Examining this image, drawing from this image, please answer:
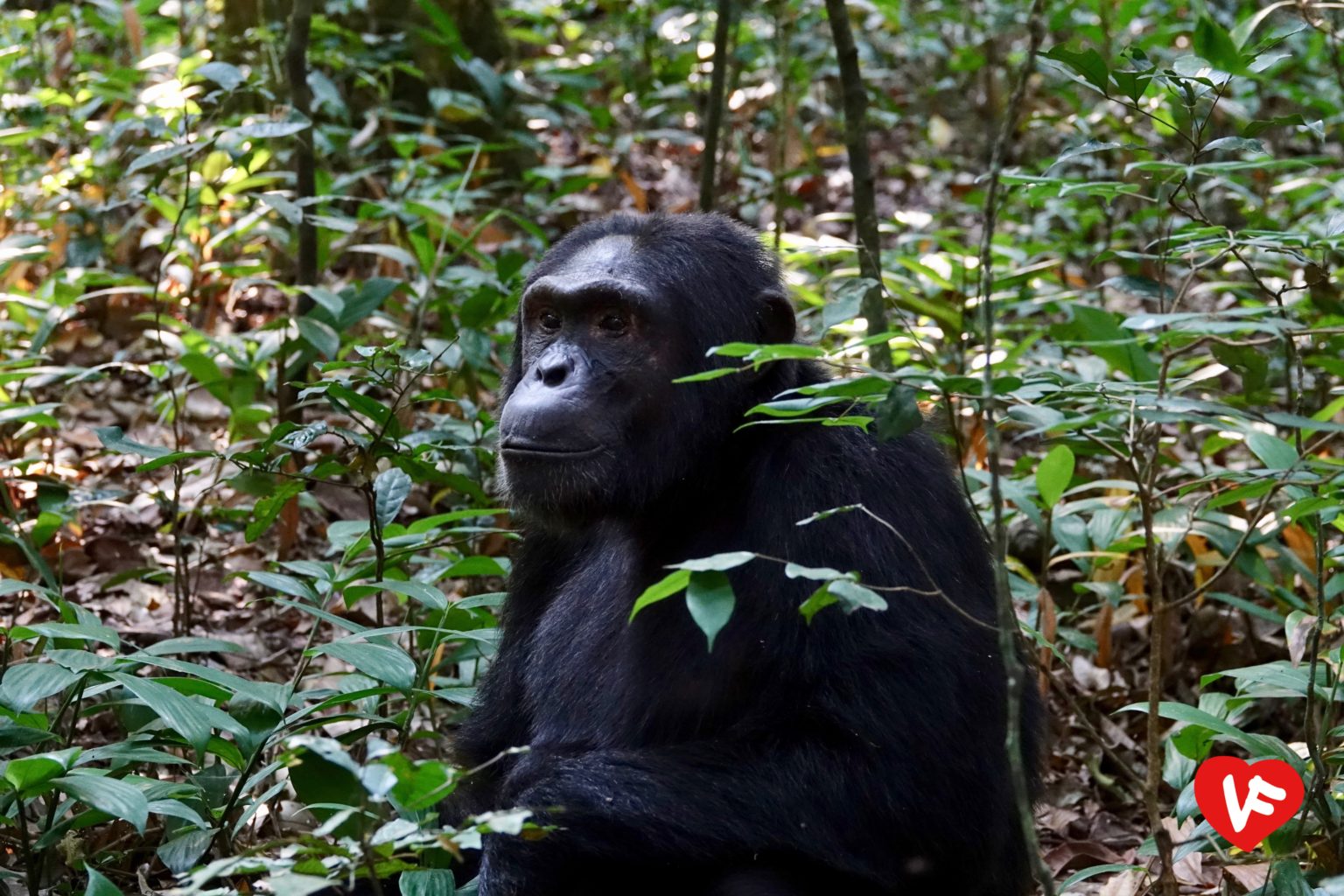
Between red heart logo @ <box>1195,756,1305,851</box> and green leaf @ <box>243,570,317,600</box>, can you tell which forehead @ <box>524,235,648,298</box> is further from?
red heart logo @ <box>1195,756,1305,851</box>

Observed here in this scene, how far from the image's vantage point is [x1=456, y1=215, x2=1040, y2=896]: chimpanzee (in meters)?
3.23

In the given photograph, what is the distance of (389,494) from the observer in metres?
4.34

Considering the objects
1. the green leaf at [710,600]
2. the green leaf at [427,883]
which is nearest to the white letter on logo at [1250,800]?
the green leaf at [710,600]

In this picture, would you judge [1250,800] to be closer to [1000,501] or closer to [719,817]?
[1000,501]

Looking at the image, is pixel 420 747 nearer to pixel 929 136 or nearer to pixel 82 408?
pixel 82 408

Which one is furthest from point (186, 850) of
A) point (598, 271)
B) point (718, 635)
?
point (598, 271)

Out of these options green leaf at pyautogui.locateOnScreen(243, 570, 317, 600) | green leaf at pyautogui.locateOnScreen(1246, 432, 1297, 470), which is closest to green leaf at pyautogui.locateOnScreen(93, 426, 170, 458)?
green leaf at pyautogui.locateOnScreen(243, 570, 317, 600)

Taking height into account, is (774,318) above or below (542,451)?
above

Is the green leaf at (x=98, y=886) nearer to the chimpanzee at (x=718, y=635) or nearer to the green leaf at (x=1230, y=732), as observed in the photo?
the chimpanzee at (x=718, y=635)

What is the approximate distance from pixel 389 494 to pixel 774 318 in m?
1.37

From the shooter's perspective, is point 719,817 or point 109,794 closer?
point 109,794

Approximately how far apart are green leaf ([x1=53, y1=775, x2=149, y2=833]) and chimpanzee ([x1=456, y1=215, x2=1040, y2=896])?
0.84m

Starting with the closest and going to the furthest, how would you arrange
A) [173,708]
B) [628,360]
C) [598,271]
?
[173,708]
[628,360]
[598,271]

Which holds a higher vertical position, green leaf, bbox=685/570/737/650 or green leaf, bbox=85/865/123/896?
green leaf, bbox=685/570/737/650
